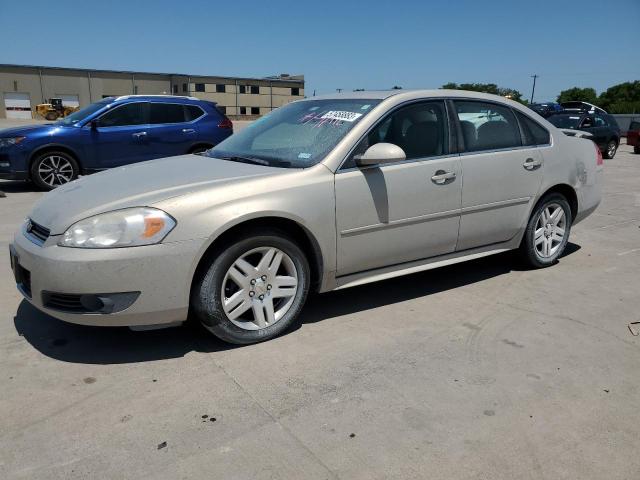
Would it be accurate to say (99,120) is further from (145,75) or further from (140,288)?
(145,75)

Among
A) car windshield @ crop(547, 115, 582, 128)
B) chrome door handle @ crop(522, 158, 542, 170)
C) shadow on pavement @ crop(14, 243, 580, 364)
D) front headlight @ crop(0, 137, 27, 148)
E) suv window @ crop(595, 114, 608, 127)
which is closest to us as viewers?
shadow on pavement @ crop(14, 243, 580, 364)

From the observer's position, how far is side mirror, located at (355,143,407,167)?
3.55 metres

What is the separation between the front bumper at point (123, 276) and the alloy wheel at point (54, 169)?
6.50 metres

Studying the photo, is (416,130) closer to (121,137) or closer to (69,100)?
(121,137)

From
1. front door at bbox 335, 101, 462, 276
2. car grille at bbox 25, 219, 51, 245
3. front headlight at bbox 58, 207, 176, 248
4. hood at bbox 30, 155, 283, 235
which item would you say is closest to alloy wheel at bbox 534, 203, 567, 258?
front door at bbox 335, 101, 462, 276

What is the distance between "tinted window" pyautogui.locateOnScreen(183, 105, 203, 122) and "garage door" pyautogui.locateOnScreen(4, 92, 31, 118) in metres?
61.4

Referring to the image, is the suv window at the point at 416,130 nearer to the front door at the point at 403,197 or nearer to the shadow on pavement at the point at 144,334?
the front door at the point at 403,197

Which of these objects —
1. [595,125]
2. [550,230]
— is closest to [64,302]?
[550,230]

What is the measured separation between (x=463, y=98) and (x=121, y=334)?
3066mm

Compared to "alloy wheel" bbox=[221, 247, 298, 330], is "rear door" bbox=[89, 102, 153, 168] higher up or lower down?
higher up

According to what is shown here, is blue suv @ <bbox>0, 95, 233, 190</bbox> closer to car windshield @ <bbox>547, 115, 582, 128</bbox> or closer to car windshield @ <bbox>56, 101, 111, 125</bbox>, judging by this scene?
car windshield @ <bbox>56, 101, 111, 125</bbox>

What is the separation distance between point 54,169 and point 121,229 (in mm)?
6912

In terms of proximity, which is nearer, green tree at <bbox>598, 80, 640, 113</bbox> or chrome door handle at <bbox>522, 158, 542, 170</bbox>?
chrome door handle at <bbox>522, 158, 542, 170</bbox>

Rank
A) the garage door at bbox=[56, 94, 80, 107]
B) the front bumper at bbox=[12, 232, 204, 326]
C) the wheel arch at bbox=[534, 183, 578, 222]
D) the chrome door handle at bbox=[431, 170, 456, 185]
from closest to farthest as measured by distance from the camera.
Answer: the front bumper at bbox=[12, 232, 204, 326], the chrome door handle at bbox=[431, 170, 456, 185], the wheel arch at bbox=[534, 183, 578, 222], the garage door at bbox=[56, 94, 80, 107]
